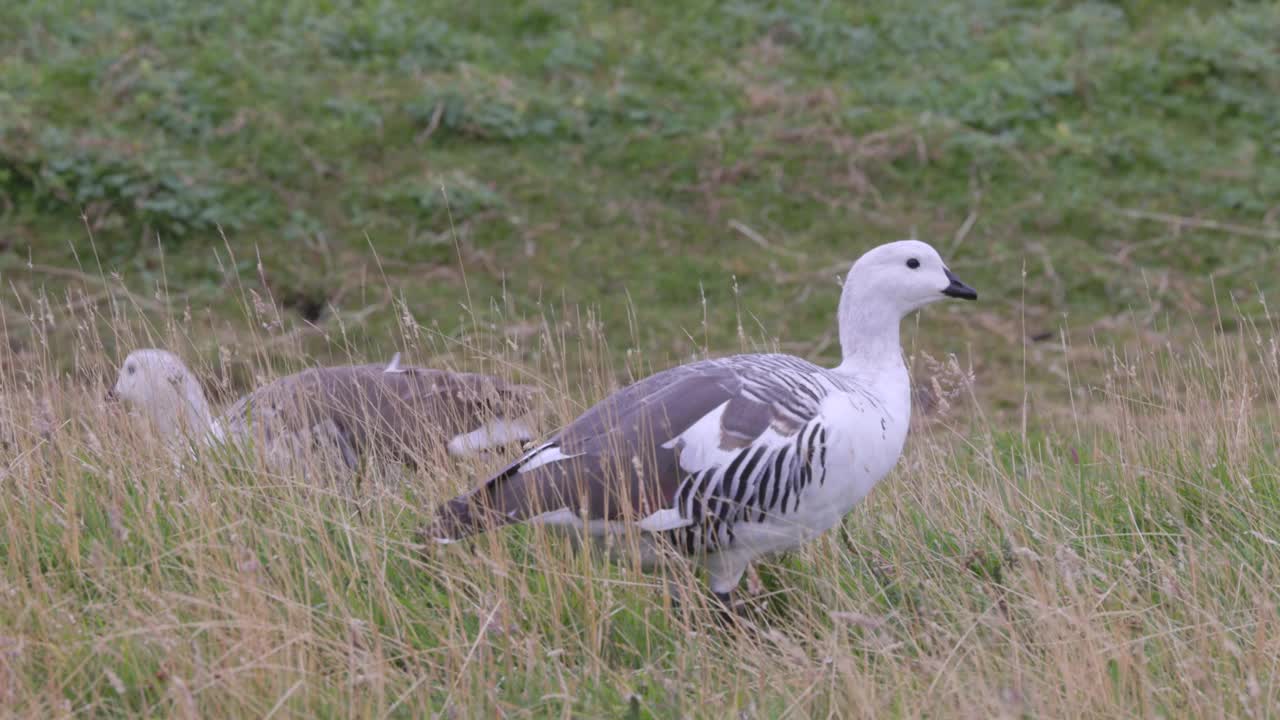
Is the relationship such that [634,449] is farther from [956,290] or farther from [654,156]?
[654,156]

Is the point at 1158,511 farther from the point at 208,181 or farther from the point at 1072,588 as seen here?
the point at 208,181

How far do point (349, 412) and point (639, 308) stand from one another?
3.82 meters

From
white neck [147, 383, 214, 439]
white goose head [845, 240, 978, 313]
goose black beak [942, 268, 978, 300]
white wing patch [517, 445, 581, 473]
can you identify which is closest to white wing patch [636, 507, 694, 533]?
white wing patch [517, 445, 581, 473]

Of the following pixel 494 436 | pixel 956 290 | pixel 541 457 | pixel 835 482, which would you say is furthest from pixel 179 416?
pixel 956 290

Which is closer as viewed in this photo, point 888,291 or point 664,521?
point 664,521

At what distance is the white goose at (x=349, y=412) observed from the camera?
5.42 meters

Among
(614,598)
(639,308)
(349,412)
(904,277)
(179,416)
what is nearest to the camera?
(614,598)

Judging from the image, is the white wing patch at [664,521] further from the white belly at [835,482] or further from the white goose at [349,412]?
the white goose at [349,412]

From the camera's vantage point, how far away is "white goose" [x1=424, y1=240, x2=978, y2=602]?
4523mm

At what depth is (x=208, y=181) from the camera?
1035 cm

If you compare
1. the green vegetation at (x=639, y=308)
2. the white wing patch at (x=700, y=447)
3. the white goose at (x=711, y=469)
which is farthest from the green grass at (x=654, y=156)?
the white wing patch at (x=700, y=447)

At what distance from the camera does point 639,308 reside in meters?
9.52

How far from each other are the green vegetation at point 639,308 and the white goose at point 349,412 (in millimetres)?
169

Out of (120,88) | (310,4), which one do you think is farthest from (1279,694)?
(310,4)
